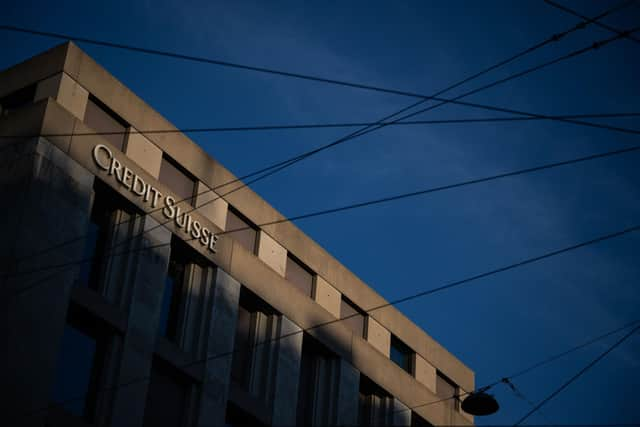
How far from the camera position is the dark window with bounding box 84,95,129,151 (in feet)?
122

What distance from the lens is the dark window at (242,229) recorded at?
41781mm

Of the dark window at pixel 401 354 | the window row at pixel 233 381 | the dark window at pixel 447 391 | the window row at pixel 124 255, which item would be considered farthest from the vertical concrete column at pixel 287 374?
the dark window at pixel 447 391

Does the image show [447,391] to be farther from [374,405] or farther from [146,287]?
[146,287]

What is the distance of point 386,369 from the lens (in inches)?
1858

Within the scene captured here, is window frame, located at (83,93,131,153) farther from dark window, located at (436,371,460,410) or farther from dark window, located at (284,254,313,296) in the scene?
dark window, located at (436,371,460,410)

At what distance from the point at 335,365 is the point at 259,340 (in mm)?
4324

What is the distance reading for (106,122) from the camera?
37625mm

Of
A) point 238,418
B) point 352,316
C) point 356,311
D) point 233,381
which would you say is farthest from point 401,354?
point 238,418

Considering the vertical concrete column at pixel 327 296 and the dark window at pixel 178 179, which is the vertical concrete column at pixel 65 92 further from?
the vertical concrete column at pixel 327 296

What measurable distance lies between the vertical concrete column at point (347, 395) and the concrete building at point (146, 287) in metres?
0.07

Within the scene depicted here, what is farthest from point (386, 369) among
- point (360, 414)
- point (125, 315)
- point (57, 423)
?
point (57, 423)

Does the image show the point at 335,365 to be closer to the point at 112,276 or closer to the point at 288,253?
the point at 288,253

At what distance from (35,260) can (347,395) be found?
15839 millimetres

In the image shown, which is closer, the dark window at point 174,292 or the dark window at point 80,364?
the dark window at point 80,364
